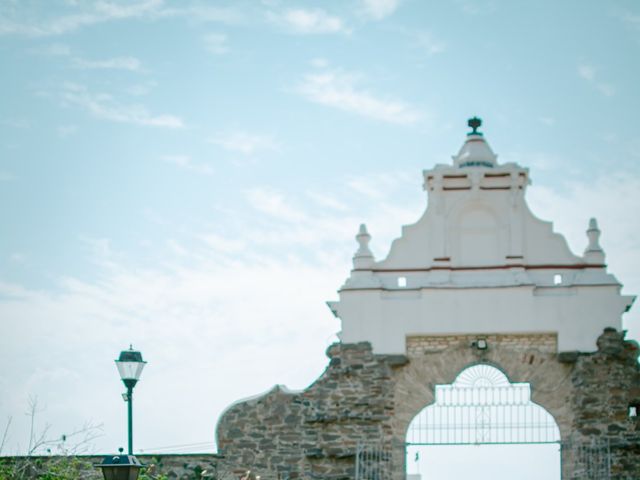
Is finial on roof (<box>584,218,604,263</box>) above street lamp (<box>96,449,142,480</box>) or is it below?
above

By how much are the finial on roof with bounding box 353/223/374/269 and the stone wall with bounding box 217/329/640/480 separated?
51.7 inches

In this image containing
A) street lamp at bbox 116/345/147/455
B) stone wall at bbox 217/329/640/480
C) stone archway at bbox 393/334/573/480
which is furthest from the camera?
stone archway at bbox 393/334/573/480

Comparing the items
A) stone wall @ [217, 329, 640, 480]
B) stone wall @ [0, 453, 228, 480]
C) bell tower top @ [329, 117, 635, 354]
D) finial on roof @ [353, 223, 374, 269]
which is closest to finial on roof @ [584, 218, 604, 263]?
bell tower top @ [329, 117, 635, 354]

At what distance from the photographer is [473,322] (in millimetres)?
22922

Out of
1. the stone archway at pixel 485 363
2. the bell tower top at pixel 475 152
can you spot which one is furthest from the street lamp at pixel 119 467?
the bell tower top at pixel 475 152

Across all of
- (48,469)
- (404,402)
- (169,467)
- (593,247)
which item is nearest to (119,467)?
(48,469)

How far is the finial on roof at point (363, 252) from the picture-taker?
23.3 m

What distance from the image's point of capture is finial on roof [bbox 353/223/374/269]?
23344 mm

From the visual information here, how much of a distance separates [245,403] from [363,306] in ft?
8.18

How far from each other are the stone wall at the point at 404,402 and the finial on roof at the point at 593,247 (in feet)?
3.90

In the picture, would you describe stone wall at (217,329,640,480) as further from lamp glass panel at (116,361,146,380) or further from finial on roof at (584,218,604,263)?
lamp glass panel at (116,361,146,380)

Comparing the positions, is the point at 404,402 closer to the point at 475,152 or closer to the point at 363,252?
the point at 363,252

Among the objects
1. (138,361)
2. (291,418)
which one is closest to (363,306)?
(291,418)

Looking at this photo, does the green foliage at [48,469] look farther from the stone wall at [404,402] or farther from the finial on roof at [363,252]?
the finial on roof at [363,252]
